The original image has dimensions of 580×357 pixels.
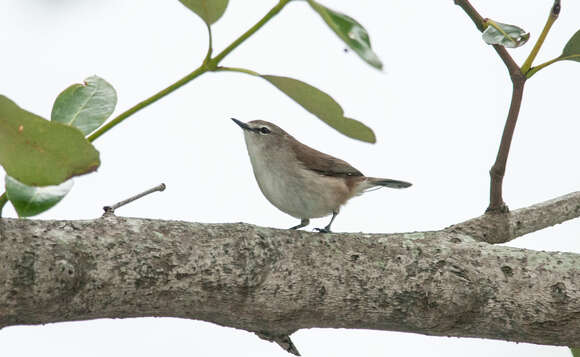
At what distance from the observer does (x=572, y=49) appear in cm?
203

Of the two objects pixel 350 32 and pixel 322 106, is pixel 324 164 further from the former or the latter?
pixel 350 32

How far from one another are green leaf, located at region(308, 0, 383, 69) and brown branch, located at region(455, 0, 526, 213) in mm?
930

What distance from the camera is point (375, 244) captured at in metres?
2.10

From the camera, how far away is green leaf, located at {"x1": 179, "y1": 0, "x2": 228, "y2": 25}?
1.46 m

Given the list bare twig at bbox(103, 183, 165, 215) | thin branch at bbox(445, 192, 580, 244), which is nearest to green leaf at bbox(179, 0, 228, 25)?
bare twig at bbox(103, 183, 165, 215)

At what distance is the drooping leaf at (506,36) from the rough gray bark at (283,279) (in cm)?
61

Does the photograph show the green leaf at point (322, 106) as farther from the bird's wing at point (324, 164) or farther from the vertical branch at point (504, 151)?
the bird's wing at point (324, 164)

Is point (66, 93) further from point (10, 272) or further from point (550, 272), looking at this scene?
point (550, 272)

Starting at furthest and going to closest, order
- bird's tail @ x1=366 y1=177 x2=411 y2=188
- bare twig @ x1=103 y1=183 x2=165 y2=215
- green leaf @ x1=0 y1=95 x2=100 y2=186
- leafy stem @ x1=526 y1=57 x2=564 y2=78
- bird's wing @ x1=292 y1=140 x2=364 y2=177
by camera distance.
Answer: bird's tail @ x1=366 y1=177 x2=411 y2=188 → bird's wing @ x1=292 y1=140 x2=364 y2=177 → leafy stem @ x1=526 y1=57 x2=564 y2=78 → bare twig @ x1=103 y1=183 x2=165 y2=215 → green leaf @ x1=0 y1=95 x2=100 y2=186

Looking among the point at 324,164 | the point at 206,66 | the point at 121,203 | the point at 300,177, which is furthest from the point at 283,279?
the point at 324,164

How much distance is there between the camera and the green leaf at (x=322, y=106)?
4.76 ft

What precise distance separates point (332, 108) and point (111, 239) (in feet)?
2.12

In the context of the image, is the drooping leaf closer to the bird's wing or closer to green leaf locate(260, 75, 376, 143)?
green leaf locate(260, 75, 376, 143)

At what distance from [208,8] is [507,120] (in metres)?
1.16
